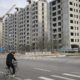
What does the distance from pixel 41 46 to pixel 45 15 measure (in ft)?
97.3

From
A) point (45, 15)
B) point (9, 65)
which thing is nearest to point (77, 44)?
point (45, 15)

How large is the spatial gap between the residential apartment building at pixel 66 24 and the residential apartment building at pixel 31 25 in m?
9.04

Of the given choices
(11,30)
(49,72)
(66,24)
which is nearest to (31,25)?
(11,30)

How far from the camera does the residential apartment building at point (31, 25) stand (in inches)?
5032

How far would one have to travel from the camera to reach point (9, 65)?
14.0 m

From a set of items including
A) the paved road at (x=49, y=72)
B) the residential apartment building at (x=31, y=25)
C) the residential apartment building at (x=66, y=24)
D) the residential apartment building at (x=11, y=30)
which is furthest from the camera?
the residential apartment building at (x=11, y=30)

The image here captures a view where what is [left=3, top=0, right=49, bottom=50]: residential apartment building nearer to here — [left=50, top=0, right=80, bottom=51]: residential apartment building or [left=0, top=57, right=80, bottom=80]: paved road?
[left=50, top=0, right=80, bottom=51]: residential apartment building

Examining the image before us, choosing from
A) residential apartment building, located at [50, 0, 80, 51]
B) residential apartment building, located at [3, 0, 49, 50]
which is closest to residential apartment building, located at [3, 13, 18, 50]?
residential apartment building, located at [3, 0, 49, 50]

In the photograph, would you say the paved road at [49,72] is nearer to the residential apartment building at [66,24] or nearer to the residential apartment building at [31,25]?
the residential apartment building at [66,24]

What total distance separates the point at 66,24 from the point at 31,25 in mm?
34361

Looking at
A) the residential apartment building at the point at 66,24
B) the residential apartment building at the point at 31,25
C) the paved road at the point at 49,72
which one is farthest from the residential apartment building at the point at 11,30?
the paved road at the point at 49,72

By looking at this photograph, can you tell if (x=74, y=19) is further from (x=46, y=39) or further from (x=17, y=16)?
(x=17, y=16)

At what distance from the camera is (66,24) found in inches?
4107

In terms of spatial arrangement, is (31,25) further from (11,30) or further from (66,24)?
(66,24)
